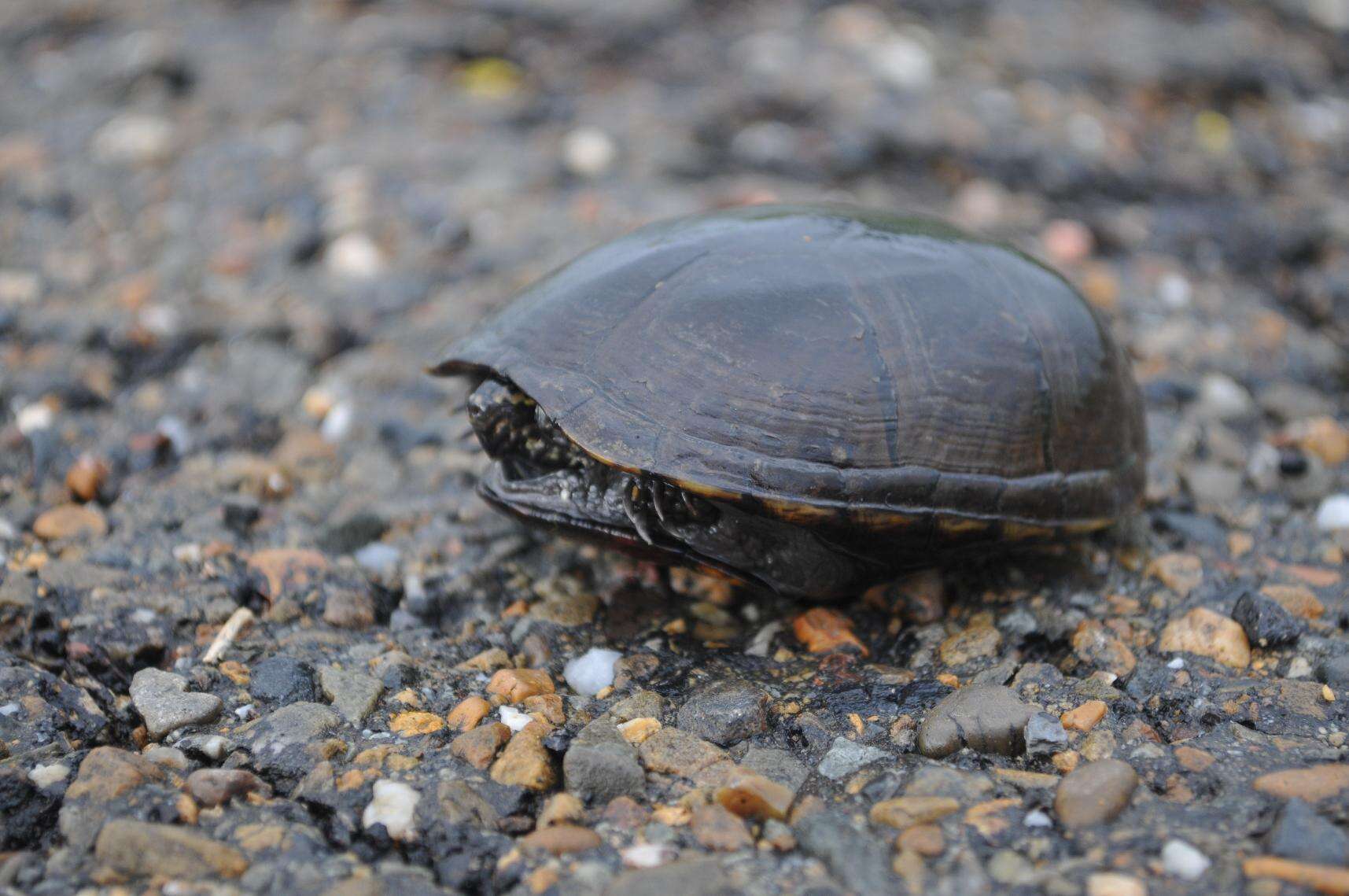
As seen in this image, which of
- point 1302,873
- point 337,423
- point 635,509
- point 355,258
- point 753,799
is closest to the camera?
point 1302,873

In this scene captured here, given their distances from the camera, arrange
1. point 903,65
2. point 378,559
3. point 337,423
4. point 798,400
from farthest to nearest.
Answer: point 903,65, point 337,423, point 378,559, point 798,400

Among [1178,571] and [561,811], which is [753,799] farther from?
[1178,571]

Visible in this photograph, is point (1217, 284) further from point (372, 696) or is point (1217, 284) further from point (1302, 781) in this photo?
point (372, 696)

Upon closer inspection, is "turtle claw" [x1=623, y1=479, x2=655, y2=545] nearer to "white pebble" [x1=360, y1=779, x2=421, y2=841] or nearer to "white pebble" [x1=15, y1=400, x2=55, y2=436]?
"white pebble" [x1=360, y1=779, x2=421, y2=841]

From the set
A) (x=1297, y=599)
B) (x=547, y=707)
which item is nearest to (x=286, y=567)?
(x=547, y=707)

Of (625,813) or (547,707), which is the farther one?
(547,707)

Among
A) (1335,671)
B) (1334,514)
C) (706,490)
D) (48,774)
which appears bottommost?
(1334,514)

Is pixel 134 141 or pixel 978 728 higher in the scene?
pixel 134 141
